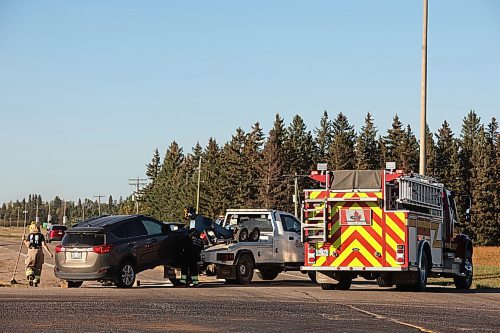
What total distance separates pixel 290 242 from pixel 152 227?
14.7 feet

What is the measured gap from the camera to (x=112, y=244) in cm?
2359

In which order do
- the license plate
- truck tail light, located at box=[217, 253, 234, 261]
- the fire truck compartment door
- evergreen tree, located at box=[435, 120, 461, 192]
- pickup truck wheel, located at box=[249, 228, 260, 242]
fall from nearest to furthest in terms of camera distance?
the license plate < truck tail light, located at box=[217, 253, 234, 261] < pickup truck wheel, located at box=[249, 228, 260, 242] < the fire truck compartment door < evergreen tree, located at box=[435, 120, 461, 192]

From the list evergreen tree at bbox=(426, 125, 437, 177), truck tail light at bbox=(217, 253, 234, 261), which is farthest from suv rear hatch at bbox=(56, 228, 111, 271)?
evergreen tree at bbox=(426, 125, 437, 177)

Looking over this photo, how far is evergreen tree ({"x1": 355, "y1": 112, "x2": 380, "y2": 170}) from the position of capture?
433 feet

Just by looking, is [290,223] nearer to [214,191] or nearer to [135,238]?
[135,238]

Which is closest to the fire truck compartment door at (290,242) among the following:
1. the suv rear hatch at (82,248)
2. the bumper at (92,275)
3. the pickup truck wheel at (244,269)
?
the pickup truck wheel at (244,269)

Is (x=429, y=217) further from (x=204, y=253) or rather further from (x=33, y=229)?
(x=33, y=229)

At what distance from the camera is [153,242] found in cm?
2478

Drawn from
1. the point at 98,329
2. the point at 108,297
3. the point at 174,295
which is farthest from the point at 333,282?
the point at 98,329

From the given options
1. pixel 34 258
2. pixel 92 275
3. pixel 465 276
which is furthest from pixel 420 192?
pixel 34 258

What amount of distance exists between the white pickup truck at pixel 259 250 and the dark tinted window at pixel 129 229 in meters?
2.04

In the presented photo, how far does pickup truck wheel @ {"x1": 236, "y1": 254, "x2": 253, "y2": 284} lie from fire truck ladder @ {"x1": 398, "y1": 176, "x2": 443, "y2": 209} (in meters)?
5.17

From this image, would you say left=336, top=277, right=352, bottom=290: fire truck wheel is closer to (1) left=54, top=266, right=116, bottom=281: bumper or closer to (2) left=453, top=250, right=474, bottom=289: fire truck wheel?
(2) left=453, top=250, right=474, bottom=289: fire truck wheel

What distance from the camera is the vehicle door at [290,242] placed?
90.1 feet
